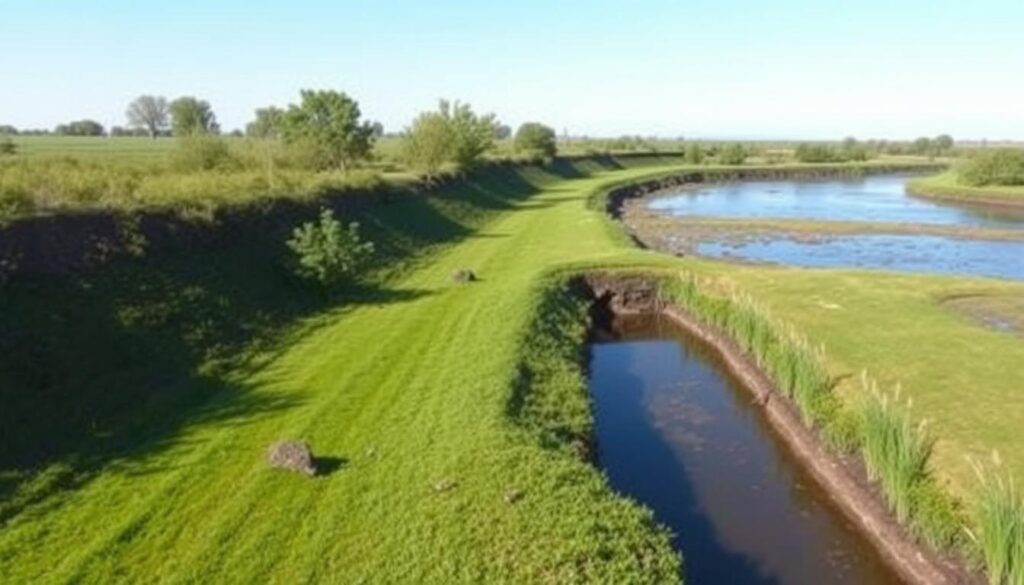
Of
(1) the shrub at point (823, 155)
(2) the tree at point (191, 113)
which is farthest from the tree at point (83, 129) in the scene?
(1) the shrub at point (823, 155)

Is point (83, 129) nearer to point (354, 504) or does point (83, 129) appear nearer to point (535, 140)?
point (535, 140)

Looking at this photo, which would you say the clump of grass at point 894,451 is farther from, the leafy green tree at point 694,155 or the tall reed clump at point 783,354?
the leafy green tree at point 694,155

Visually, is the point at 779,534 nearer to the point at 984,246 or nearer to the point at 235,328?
the point at 235,328

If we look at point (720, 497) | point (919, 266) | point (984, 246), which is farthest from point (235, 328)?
point (984, 246)

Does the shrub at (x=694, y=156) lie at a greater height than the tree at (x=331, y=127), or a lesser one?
lesser

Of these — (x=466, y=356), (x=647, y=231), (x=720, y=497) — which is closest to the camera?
(x=720, y=497)
